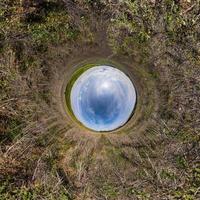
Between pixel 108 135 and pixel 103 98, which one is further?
pixel 108 135

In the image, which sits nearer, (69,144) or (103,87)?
(103,87)

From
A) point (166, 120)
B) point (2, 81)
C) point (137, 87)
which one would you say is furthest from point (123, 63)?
point (2, 81)

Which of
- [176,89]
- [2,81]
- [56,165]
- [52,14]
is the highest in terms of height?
[52,14]

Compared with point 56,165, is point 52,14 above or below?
above

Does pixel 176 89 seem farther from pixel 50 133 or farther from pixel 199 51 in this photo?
pixel 50 133

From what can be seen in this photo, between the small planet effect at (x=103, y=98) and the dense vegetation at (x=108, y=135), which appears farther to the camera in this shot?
the dense vegetation at (x=108, y=135)
